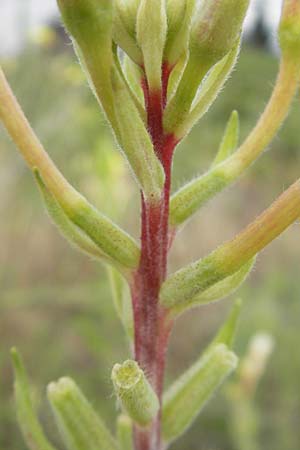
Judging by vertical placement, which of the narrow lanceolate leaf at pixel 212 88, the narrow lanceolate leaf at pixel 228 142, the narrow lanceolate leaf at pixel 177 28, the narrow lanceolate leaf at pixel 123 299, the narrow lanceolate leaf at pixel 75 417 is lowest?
the narrow lanceolate leaf at pixel 75 417

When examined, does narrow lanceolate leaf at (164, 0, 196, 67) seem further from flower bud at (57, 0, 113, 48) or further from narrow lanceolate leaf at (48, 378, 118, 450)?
narrow lanceolate leaf at (48, 378, 118, 450)

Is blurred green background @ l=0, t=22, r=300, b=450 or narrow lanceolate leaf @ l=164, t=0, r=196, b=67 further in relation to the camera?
blurred green background @ l=0, t=22, r=300, b=450

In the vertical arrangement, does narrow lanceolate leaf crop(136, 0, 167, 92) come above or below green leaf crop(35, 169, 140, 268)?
above

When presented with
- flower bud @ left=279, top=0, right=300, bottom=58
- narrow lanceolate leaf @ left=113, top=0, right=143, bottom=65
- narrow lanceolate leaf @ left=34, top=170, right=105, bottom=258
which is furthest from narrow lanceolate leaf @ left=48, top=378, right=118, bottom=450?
flower bud @ left=279, top=0, right=300, bottom=58

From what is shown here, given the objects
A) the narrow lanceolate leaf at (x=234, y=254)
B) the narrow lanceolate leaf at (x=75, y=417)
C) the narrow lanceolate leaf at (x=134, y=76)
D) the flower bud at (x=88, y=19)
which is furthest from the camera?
the narrow lanceolate leaf at (x=75, y=417)

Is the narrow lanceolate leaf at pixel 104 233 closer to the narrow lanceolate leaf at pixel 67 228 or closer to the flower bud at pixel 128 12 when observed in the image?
the narrow lanceolate leaf at pixel 67 228

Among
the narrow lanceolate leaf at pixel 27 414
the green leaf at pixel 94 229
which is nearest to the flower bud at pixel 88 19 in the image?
the green leaf at pixel 94 229

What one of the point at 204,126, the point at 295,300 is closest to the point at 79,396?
the point at 295,300
